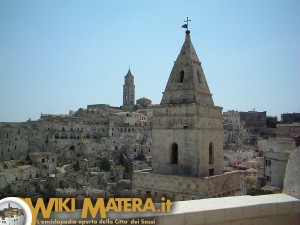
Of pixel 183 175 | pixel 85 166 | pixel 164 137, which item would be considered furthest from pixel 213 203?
pixel 85 166

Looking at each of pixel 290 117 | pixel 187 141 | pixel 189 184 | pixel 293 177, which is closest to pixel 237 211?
pixel 293 177

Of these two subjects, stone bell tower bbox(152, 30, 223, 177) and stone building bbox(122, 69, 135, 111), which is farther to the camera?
stone building bbox(122, 69, 135, 111)

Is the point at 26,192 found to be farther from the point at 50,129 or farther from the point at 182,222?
the point at 182,222

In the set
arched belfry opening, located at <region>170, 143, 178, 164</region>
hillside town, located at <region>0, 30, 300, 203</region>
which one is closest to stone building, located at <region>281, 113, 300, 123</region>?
hillside town, located at <region>0, 30, 300, 203</region>

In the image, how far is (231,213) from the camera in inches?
167

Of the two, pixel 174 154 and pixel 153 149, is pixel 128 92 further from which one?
pixel 174 154

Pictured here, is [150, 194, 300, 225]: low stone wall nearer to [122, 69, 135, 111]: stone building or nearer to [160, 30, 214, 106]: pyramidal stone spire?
[160, 30, 214, 106]: pyramidal stone spire

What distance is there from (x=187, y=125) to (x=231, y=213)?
26.4ft

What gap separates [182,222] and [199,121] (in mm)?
8424

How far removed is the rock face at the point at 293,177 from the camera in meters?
4.91

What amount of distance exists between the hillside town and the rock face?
2097 mm

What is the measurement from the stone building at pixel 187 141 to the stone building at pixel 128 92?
83467mm

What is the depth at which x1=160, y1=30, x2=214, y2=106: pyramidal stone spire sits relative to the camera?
503 inches

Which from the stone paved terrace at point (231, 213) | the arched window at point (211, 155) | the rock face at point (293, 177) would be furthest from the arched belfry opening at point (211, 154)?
the stone paved terrace at point (231, 213)
